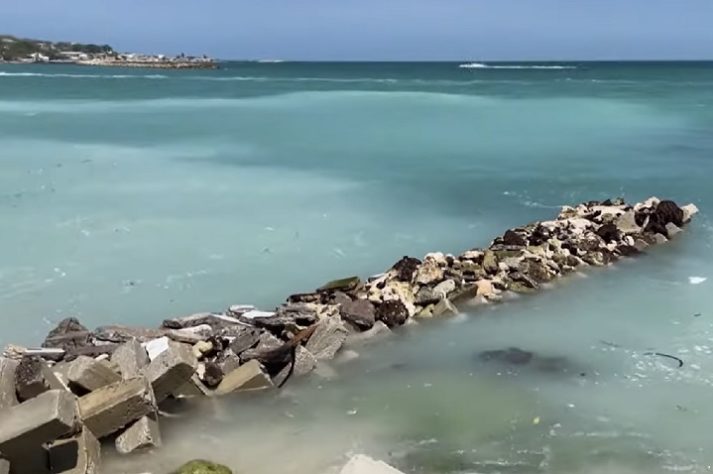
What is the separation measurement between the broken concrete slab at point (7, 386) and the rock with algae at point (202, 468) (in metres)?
1.18

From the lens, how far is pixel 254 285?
31.6ft

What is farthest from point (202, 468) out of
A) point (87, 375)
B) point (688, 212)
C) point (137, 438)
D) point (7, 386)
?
point (688, 212)

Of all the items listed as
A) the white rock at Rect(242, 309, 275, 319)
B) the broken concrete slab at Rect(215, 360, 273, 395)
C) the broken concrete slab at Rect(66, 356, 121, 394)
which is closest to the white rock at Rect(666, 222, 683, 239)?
the white rock at Rect(242, 309, 275, 319)

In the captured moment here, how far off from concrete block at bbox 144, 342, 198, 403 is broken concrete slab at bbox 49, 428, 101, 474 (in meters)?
0.81

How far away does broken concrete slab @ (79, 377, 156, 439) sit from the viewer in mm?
5578

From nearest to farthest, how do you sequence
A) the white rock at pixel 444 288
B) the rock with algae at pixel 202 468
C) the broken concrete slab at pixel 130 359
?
the rock with algae at pixel 202 468
the broken concrete slab at pixel 130 359
the white rock at pixel 444 288

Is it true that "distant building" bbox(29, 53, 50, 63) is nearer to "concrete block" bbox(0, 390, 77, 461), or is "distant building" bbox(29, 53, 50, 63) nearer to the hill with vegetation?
the hill with vegetation

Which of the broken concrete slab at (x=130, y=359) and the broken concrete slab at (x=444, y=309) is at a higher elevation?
the broken concrete slab at (x=130, y=359)

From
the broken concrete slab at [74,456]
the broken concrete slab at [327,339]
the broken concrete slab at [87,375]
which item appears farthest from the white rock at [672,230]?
the broken concrete slab at [74,456]

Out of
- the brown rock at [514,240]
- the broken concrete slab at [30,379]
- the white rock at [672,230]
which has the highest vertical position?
the broken concrete slab at [30,379]

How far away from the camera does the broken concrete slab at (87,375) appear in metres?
5.77

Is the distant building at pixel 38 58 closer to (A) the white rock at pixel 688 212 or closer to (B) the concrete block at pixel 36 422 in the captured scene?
(A) the white rock at pixel 688 212

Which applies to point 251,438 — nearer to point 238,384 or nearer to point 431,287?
point 238,384

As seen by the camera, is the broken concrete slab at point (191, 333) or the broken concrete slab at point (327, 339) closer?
the broken concrete slab at point (191, 333)
